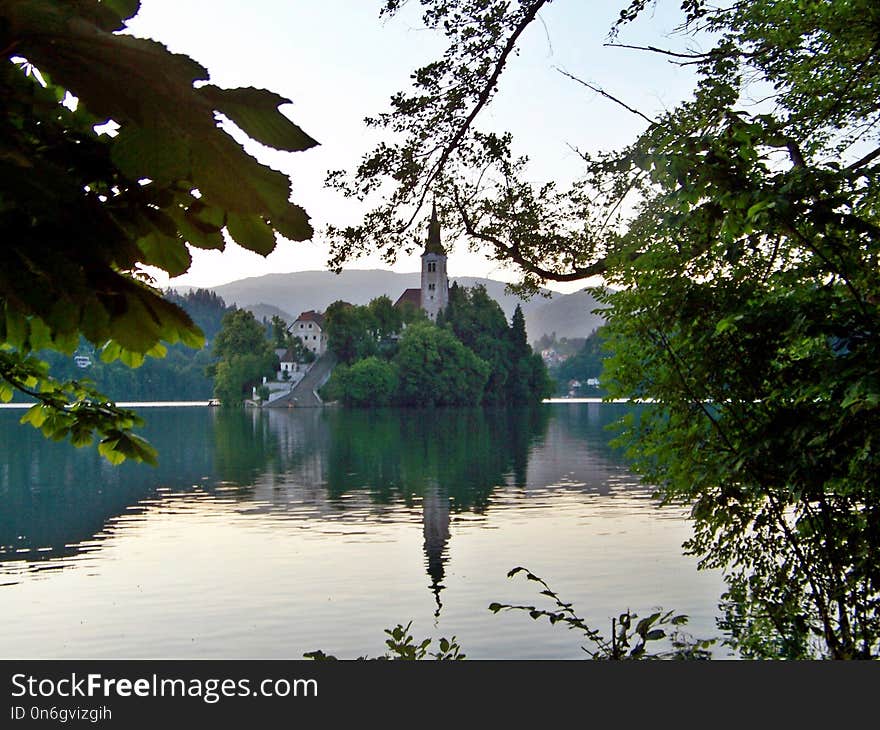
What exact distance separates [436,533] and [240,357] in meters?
101

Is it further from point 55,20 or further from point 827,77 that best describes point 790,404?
point 55,20

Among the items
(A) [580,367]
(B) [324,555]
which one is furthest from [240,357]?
(B) [324,555]

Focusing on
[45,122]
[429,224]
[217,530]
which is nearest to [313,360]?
[217,530]

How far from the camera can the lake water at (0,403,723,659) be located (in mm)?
15672

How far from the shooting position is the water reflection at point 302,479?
28.1 metres

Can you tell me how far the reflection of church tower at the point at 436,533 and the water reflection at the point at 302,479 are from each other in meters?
0.04

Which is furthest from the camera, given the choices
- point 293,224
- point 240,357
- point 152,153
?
point 240,357

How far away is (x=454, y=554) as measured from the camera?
22.7 m

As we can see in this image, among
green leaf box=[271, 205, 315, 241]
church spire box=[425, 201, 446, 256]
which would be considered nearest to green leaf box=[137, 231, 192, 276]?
green leaf box=[271, 205, 315, 241]

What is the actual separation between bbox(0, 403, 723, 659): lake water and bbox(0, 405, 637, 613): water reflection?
0.16 meters

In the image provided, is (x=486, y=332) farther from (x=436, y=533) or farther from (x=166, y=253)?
(x=166, y=253)

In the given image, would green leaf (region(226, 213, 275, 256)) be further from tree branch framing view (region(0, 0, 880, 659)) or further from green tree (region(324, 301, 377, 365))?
green tree (region(324, 301, 377, 365))

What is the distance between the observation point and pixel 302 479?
40.7m

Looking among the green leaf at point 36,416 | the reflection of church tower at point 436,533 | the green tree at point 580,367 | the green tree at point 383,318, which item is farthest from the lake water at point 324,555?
the green tree at point 580,367
